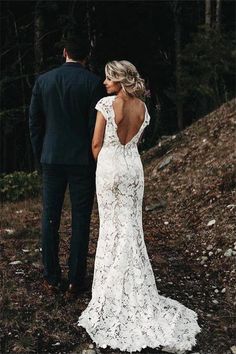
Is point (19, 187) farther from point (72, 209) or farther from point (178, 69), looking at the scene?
point (178, 69)

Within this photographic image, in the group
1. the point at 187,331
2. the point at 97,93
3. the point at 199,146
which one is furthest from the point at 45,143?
the point at 199,146

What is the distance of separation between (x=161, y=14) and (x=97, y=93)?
72.8ft

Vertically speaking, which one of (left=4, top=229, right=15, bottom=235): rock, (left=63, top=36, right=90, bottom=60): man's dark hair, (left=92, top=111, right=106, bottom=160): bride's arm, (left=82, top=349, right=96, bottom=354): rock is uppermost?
(left=63, top=36, right=90, bottom=60): man's dark hair

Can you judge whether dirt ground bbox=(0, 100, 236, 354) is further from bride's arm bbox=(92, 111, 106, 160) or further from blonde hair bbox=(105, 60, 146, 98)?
blonde hair bbox=(105, 60, 146, 98)

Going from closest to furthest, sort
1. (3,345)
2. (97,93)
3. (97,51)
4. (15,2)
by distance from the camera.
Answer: (3,345)
(97,93)
(15,2)
(97,51)

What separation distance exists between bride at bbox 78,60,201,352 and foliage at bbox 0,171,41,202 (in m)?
7.39

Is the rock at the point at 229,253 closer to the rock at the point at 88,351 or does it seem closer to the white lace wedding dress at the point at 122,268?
the white lace wedding dress at the point at 122,268

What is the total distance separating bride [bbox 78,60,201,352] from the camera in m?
4.97

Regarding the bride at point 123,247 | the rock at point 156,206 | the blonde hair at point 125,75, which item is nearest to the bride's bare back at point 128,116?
the bride at point 123,247

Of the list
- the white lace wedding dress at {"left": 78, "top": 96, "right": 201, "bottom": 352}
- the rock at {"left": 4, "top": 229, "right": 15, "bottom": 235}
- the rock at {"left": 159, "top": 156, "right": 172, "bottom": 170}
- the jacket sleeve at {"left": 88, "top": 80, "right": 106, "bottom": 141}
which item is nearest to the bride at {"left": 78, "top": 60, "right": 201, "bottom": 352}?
the white lace wedding dress at {"left": 78, "top": 96, "right": 201, "bottom": 352}

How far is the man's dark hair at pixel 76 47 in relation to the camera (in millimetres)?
5355

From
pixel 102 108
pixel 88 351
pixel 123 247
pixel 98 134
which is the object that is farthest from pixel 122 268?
pixel 102 108

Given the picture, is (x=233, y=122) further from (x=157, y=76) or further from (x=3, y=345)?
(x=157, y=76)

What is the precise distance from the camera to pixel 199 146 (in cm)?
1170
